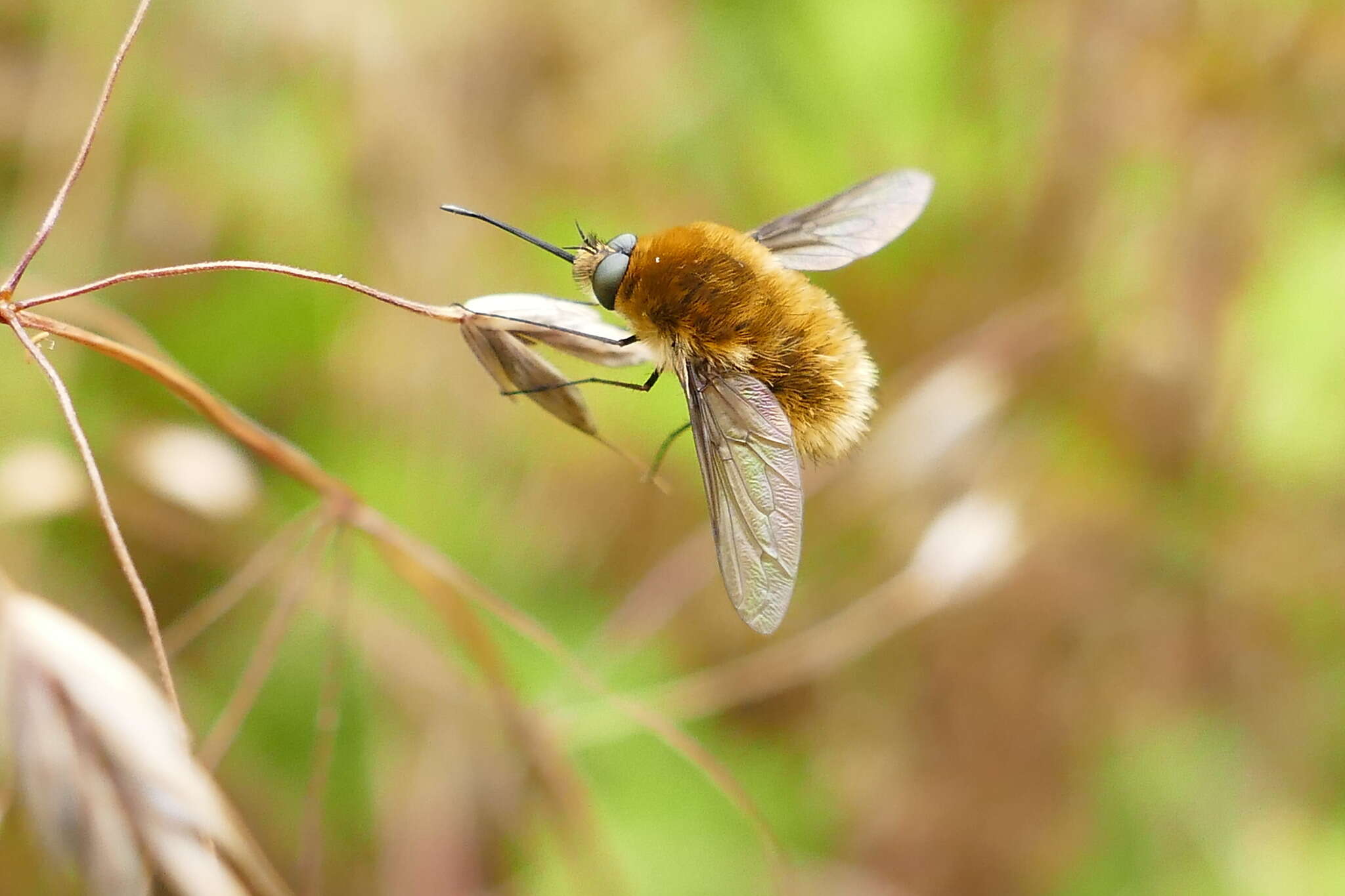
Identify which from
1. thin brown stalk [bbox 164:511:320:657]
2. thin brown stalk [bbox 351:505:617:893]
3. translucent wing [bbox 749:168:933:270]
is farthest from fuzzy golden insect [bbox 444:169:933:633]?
thin brown stalk [bbox 164:511:320:657]

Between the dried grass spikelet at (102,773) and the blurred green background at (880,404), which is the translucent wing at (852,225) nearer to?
the blurred green background at (880,404)

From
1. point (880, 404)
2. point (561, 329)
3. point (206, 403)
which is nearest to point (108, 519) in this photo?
point (206, 403)

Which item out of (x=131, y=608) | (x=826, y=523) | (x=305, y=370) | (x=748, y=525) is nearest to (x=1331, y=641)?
(x=826, y=523)

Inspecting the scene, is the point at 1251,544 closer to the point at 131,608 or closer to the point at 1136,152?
the point at 1136,152

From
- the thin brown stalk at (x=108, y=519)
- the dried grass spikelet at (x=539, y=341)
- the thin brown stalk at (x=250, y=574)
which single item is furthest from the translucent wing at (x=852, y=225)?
the thin brown stalk at (x=108, y=519)

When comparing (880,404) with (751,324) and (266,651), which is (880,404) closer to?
(751,324)

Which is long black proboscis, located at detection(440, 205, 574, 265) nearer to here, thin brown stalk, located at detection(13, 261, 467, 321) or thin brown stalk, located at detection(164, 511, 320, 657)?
thin brown stalk, located at detection(13, 261, 467, 321)
